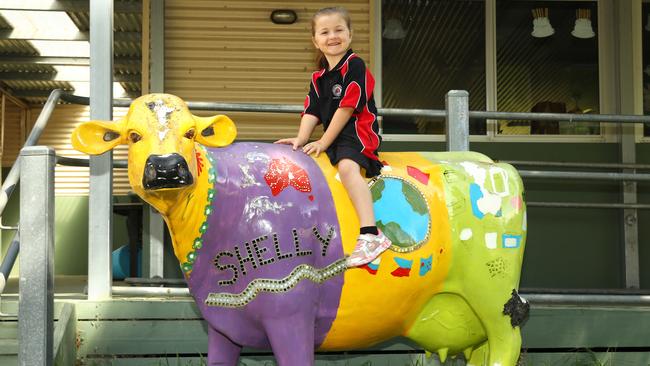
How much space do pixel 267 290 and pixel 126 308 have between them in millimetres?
1680

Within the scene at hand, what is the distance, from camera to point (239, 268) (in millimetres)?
2762

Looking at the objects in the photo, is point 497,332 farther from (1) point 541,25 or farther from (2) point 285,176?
(1) point 541,25

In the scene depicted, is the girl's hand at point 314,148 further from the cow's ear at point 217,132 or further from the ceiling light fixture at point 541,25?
the ceiling light fixture at point 541,25

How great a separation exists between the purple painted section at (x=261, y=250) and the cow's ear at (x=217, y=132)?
0.40 ft

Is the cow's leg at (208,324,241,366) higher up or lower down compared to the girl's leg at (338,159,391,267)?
lower down

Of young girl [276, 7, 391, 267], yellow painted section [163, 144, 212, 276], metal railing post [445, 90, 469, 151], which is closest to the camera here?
yellow painted section [163, 144, 212, 276]

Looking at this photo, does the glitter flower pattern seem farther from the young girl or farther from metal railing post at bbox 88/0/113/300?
metal railing post at bbox 88/0/113/300

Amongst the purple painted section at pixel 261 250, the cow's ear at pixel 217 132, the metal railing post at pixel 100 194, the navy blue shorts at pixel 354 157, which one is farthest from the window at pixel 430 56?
the cow's ear at pixel 217 132

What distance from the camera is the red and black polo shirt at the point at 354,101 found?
10.0 ft

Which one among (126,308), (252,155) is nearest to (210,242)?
(252,155)

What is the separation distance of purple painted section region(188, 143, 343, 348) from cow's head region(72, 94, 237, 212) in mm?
183

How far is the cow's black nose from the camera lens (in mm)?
2457

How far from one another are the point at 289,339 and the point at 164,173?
785 mm

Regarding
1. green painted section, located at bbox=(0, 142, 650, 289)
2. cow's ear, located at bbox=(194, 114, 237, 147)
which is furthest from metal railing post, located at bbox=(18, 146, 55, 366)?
green painted section, located at bbox=(0, 142, 650, 289)
